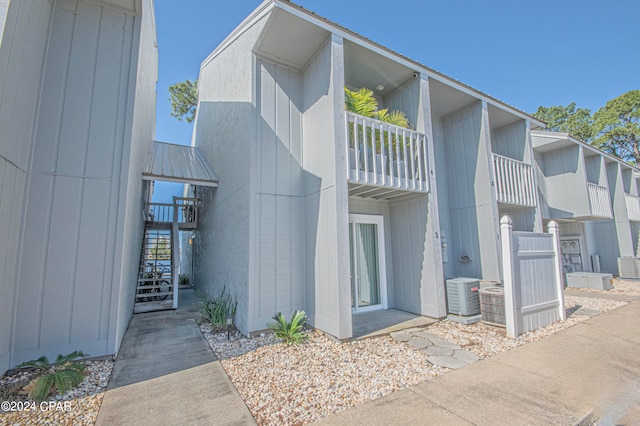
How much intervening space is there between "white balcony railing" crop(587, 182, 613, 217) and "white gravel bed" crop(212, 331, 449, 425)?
9.91m

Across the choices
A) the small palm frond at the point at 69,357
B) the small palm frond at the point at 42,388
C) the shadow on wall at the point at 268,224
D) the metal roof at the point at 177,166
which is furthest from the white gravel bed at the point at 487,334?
the metal roof at the point at 177,166

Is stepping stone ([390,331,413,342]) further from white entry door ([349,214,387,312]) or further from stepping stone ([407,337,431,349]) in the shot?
white entry door ([349,214,387,312])

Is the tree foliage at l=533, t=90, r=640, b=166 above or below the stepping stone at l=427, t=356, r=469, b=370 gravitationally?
above

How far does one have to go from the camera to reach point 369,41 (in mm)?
4887

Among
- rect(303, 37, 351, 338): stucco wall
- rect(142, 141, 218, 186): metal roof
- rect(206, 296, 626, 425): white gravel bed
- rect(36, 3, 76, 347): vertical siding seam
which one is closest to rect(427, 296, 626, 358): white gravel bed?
rect(206, 296, 626, 425): white gravel bed

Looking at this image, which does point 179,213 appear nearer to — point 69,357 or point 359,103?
point 69,357

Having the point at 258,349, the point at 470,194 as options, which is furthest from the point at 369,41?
the point at 258,349

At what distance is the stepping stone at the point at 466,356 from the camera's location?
348 centimetres

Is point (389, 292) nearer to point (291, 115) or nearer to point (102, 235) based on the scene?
point (291, 115)

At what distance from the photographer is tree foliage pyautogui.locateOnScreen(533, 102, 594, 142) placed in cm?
1753

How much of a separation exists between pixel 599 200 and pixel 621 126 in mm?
10411

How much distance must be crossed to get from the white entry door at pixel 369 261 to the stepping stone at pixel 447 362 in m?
2.38

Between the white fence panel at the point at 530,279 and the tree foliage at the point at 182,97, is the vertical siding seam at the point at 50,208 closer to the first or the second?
the white fence panel at the point at 530,279

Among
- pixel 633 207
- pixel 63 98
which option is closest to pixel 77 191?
pixel 63 98
